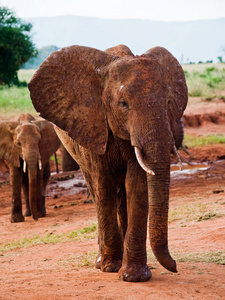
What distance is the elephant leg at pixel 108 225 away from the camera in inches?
214

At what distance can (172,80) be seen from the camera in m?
5.71

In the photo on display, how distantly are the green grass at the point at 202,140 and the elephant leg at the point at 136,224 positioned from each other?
15.1m

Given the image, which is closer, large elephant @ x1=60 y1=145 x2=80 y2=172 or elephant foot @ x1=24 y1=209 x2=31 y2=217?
elephant foot @ x1=24 y1=209 x2=31 y2=217

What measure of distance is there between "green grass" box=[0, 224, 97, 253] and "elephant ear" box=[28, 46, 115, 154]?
316 cm

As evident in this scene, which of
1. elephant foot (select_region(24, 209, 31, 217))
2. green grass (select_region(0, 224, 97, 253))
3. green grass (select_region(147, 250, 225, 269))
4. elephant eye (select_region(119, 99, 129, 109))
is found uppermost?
elephant eye (select_region(119, 99, 129, 109))

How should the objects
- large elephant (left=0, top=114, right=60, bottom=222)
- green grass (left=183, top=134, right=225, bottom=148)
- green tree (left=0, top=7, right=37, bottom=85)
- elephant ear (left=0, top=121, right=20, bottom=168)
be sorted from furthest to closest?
green tree (left=0, top=7, right=37, bottom=85) → green grass (left=183, top=134, right=225, bottom=148) → elephant ear (left=0, top=121, right=20, bottom=168) → large elephant (left=0, top=114, right=60, bottom=222)

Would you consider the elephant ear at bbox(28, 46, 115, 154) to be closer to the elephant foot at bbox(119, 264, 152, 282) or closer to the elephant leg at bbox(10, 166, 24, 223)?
the elephant foot at bbox(119, 264, 152, 282)

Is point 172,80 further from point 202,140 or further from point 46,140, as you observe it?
point 202,140

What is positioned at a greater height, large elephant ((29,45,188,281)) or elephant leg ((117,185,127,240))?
large elephant ((29,45,188,281))

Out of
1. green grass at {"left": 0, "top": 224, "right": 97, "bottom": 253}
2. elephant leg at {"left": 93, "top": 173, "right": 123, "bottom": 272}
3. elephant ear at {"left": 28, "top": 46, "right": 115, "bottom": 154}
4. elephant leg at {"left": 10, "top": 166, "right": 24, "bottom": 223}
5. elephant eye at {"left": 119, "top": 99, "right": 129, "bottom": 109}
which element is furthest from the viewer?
elephant leg at {"left": 10, "top": 166, "right": 24, "bottom": 223}

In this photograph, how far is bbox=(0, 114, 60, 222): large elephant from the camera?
10.4 meters

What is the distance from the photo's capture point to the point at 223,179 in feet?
43.5

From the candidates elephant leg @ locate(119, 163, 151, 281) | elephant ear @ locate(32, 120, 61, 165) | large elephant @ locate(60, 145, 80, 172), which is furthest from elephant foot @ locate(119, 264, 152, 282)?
large elephant @ locate(60, 145, 80, 172)

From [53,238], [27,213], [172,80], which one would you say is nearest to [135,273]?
[172,80]
